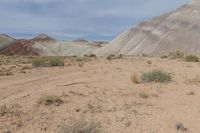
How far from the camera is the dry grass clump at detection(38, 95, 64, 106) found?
1152 centimetres

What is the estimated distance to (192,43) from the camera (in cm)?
7406


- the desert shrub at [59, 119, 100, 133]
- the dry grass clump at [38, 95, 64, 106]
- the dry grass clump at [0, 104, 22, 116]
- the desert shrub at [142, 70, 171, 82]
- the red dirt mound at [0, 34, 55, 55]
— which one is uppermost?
the red dirt mound at [0, 34, 55, 55]

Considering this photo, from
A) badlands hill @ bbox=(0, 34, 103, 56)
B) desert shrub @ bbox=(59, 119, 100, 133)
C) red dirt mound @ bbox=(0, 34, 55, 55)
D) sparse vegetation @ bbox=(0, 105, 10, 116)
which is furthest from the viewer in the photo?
A: badlands hill @ bbox=(0, 34, 103, 56)

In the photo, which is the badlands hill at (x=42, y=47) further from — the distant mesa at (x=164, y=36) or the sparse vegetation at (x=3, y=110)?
the sparse vegetation at (x=3, y=110)

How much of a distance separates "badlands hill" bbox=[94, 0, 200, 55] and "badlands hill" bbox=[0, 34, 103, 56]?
86.4ft

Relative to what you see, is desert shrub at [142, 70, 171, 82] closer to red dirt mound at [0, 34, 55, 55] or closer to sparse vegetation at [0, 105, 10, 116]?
sparse vegetation at [0, 105, 10, 116]

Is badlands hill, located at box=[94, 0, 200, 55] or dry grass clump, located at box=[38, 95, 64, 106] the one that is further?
badlands hill, located at box=[94, 0, 200, 55]

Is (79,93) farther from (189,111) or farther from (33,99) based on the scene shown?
(189,111)

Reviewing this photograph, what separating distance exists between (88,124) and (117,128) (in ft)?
2.58

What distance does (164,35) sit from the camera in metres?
82.0

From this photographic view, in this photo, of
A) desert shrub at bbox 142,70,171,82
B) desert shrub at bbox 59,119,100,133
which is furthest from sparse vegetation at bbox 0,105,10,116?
desert shrub at bbox 142,70,171,82

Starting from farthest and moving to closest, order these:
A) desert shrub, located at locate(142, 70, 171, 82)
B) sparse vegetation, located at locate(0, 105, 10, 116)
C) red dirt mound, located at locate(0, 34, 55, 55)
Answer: red dirt mound, located at locate(0, 34, 55, 55) → desert shrub, located at locate(142, 70, 171, 82) → sparse vegetation, located at locate(0, 105, 10, 116)

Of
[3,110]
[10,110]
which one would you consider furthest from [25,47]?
[3,110]

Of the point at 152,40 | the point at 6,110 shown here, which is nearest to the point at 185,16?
the point at 152,40
